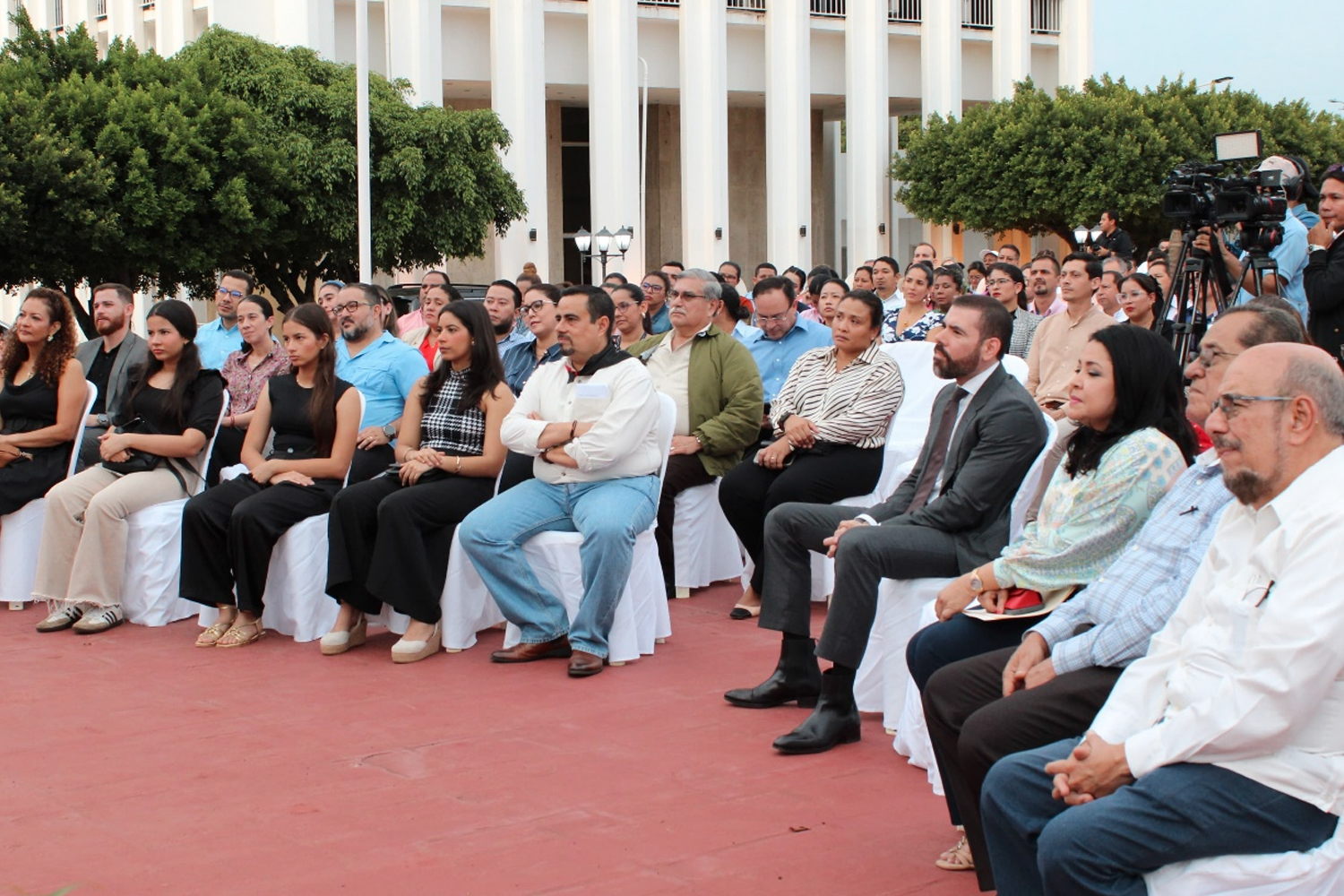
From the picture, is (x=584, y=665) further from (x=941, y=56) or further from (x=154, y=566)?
(x=941, y=56)

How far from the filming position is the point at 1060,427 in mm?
6102

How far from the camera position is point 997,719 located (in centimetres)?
338

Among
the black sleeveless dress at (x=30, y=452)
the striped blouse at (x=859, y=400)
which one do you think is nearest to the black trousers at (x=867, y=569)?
the striped blouse at (x=859, y=400)

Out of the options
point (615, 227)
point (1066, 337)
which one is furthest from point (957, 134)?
point (1066, 337)

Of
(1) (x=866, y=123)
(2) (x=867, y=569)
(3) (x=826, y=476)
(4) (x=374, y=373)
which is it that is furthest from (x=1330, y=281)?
(1) (x=866, y=123)

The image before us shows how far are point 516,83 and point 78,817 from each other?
30.1 metres

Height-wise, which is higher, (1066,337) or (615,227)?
(615,227)

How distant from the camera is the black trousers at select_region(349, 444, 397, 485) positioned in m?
7.16

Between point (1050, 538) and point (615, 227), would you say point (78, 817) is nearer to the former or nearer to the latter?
point (1050, 538)

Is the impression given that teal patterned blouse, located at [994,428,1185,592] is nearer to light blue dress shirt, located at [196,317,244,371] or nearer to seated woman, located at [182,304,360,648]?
seated woman, located at [182,304,360,648]

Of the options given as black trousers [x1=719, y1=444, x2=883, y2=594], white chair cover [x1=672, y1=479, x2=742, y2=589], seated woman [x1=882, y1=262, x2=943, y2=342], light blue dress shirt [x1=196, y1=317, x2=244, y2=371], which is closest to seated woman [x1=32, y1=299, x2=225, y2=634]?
light blue dress shirt [x1=196, y1=317, x2=244, y2=371]

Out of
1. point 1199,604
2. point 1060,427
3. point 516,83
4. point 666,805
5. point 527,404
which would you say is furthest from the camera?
point 516,83

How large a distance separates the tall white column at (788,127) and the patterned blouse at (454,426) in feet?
102

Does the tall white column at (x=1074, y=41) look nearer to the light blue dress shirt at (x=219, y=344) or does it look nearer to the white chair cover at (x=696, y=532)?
the light blue dress shirt at (x=219, y=344)
